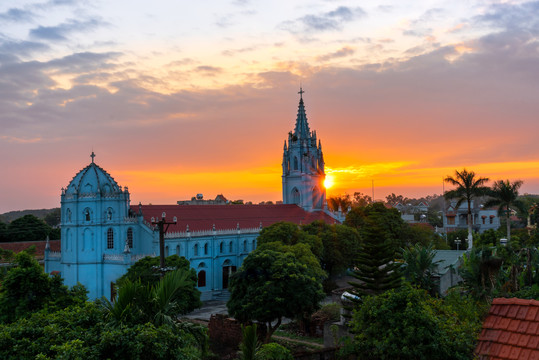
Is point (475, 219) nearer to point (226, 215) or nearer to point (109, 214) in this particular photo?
point (226, 215)

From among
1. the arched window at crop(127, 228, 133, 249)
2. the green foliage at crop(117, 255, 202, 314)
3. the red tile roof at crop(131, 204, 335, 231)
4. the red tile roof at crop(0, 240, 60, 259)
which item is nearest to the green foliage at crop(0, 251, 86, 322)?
the green foliage at crop(117, 255, 202, 314)

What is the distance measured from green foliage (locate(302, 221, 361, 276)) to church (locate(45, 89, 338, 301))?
10.5 m

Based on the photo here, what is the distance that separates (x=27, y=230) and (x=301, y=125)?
48049 millimetres

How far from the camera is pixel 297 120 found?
82.3m

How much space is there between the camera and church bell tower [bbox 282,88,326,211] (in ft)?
265

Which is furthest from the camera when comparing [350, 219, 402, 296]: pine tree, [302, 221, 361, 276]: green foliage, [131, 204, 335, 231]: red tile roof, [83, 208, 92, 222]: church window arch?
[131, 204, 335, 231]: red tile roof

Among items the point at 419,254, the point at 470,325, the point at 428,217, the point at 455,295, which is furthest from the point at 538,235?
the point at 428,217

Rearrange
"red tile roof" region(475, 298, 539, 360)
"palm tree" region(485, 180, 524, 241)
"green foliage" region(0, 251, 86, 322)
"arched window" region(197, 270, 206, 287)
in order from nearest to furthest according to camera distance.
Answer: "red tile roof" region(475, 298, 539, 360)
"green foliage" region(0, 251, 86, 322)
"palm tree" region(485, 180, 524, 241)
"arched window" region(197, 270, 206, 287)

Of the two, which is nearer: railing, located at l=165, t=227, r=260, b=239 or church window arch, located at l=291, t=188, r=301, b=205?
railing, located at l=165, t=227, r=260, b=239

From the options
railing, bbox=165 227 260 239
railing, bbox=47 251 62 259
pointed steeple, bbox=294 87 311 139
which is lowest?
railing, bbox=47 251 62 259

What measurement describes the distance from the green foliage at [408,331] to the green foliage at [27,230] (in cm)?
7891

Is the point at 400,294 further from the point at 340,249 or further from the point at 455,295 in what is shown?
the point at 340,249

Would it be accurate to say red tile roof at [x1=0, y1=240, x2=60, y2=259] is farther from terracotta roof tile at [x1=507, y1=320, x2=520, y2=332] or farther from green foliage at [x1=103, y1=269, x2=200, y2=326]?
terracotta roof tile at [x1=507, y1=320, x2=520, y2=332]

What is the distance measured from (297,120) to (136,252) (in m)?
36.0
